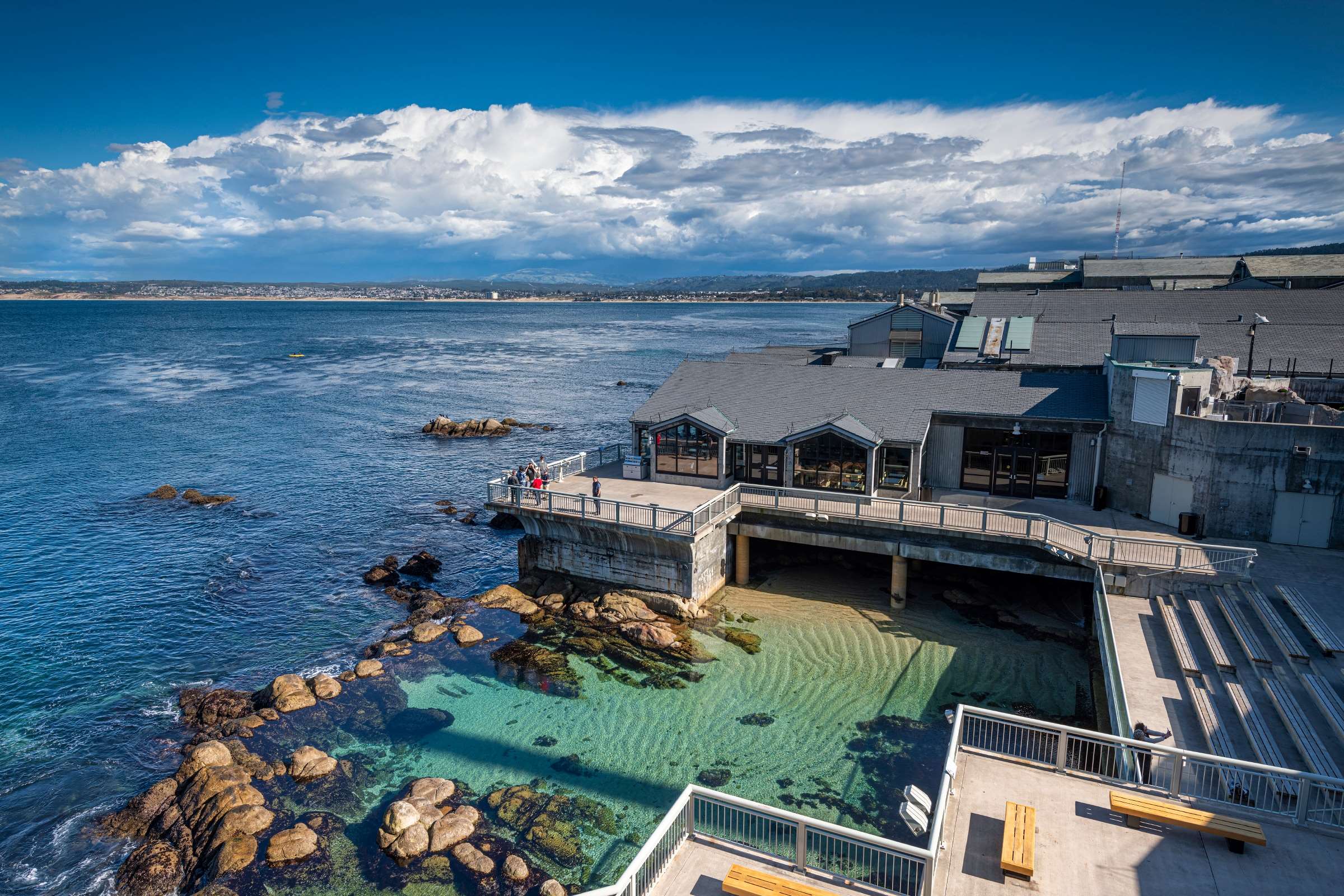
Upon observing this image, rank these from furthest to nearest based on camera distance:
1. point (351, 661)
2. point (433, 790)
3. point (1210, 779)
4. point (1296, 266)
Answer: point (1296, 266) < point (351, 661) < point (433, 790) < point (1210, 779)

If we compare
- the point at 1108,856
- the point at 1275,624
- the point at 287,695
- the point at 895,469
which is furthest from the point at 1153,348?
the point at 287,695

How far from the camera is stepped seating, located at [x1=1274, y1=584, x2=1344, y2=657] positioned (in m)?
17.5

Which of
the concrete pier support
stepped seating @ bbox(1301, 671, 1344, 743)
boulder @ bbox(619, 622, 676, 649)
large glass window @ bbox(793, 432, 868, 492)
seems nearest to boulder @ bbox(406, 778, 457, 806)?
boulder @ bbox(619, 622, 676, 649)

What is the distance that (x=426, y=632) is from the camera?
2777 cm

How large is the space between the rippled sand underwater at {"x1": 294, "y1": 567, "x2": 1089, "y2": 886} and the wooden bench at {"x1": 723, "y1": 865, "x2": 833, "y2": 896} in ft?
22.1

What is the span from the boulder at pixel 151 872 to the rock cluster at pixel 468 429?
48.6m

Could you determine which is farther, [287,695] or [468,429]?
[468,429]

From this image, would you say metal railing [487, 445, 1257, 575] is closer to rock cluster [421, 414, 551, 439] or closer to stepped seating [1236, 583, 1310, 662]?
stepped seating [1236, 583, 1310, 662]

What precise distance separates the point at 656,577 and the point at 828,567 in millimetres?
8367

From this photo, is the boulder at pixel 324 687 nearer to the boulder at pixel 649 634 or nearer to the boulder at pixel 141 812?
the boulder at pixel 141 812

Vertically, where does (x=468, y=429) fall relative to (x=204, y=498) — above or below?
above

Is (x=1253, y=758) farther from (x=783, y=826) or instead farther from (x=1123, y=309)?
(x=1123, y=309)

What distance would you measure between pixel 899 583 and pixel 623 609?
1025 cm

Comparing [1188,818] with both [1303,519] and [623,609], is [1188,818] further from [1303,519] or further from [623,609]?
[623,609]
